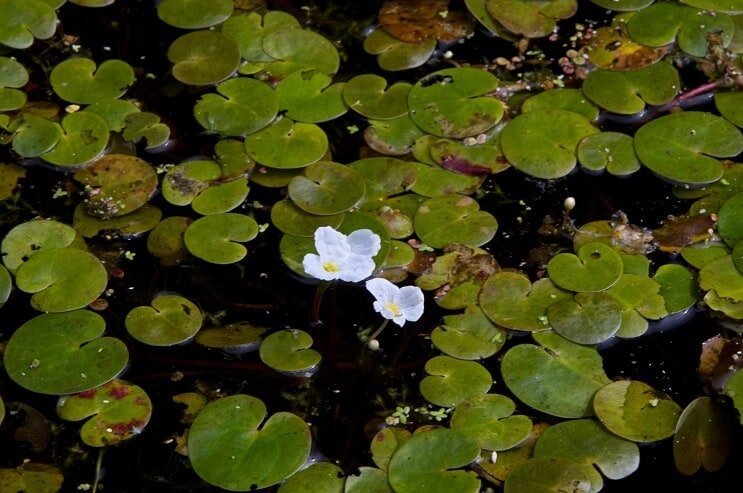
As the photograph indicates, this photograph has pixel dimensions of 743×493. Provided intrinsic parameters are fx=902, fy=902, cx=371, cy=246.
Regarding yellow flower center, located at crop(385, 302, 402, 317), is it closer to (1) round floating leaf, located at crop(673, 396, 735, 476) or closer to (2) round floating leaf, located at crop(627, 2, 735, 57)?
(1) round floating leaf, located at crop(673, 396, 735, 476)

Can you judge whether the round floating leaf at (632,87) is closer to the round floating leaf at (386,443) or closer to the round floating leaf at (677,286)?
the round floating leaf at (677,286)

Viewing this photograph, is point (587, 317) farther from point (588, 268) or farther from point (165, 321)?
point (165, 321)

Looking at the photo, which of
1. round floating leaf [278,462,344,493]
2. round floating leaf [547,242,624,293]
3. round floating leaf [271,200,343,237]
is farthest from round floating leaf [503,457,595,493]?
round floating leaf [271,200,343,237]

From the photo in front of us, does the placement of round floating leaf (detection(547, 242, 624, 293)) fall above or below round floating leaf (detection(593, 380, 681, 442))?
above

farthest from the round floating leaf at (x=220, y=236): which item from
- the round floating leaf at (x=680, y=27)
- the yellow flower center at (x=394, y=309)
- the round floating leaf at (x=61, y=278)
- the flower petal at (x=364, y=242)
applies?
the round floating leaf at (x=680, y=27)

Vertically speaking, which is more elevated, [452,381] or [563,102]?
[563,102]

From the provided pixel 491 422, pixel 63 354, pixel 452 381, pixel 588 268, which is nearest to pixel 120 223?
pixel 63 354

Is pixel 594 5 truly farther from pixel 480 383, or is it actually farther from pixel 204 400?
pixel 204 400

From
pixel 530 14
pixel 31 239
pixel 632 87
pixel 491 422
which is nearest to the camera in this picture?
pixel 491 422
